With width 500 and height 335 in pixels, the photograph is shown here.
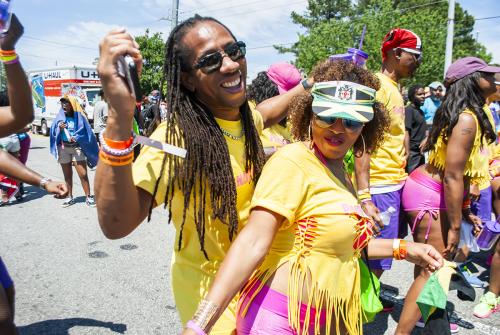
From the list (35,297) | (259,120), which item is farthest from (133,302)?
(259,120)

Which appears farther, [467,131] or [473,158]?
[473,158]

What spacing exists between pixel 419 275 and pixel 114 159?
2398mm

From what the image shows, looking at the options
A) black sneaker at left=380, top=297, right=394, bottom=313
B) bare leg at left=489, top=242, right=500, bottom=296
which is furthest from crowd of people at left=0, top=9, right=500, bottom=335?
bare leg at left=489, top=242, right=500, bottom=296

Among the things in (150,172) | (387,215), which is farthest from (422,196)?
(150,172)

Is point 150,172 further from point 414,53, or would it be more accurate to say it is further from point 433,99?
point 433,99

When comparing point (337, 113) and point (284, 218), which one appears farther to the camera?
point (337, 113)

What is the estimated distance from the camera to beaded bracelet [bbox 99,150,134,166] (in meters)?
1.12

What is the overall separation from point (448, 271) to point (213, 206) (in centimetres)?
111

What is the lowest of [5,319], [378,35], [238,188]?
[5,319]

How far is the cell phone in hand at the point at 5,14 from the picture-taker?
1.63 metres

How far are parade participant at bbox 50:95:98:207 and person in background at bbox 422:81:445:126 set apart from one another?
6.49 metres

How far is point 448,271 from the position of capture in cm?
182

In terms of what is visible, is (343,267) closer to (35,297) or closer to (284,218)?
(284,218)

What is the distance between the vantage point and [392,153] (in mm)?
3213
